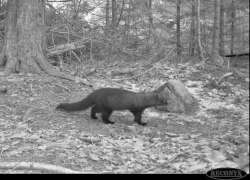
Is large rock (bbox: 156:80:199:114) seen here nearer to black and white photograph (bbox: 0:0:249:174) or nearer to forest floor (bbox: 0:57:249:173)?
black and white photograph (bbox: 0:0:249:174)

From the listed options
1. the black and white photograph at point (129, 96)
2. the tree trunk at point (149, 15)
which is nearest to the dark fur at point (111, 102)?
the black and white photograph at point (129, 96)

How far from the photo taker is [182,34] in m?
12.1

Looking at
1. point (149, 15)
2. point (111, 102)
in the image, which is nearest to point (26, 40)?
point (111, 102)

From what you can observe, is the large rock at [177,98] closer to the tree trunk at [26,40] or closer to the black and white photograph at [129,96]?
the black and white photograph at [129,96]

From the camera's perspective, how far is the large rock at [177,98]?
17.5 ft

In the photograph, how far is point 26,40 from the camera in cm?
990

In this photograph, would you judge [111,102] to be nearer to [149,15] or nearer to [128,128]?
[128,128]

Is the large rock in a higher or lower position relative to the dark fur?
higher

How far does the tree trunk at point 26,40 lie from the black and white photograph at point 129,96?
1.0 inches

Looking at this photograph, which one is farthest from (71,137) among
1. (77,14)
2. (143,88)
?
(77,14)

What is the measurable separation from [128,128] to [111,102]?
78 centimetres

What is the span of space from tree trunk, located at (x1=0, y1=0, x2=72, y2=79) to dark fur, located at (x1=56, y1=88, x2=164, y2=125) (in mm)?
2006

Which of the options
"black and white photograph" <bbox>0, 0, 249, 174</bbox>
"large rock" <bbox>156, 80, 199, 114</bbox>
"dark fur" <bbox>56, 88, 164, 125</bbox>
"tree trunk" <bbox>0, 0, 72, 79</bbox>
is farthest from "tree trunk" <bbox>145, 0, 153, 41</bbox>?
"large rock" <bbox>156, 80, 199, 114</bbox>

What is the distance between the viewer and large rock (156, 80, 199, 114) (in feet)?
17.5
